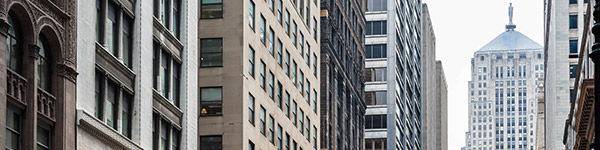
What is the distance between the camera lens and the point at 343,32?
381 feet

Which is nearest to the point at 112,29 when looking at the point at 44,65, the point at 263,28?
the point at 44,65

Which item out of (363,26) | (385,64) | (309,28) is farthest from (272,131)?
(385,64)

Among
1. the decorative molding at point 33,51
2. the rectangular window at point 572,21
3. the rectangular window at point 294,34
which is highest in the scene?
the rectangular window at point 572,21

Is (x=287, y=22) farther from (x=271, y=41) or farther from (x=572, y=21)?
(x=572, y=21)

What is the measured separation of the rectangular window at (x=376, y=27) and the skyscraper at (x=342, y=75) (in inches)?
1158

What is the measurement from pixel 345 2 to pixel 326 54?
11958mm

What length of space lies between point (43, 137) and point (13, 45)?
3.74 meters

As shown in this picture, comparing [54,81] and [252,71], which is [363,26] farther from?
[54,81]

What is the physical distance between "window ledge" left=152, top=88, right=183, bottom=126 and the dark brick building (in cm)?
1145

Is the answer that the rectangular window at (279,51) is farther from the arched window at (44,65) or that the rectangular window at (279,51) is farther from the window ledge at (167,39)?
the arched window at (44,65)

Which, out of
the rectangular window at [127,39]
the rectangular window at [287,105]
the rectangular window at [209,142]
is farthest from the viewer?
the rectangular window at [287,105]

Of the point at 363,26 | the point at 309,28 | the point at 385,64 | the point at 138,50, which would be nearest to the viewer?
the point at 138,50

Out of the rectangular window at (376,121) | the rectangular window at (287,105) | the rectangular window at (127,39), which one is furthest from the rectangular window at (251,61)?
the rectangular window at (376,121)

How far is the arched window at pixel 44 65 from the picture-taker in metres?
43.6
